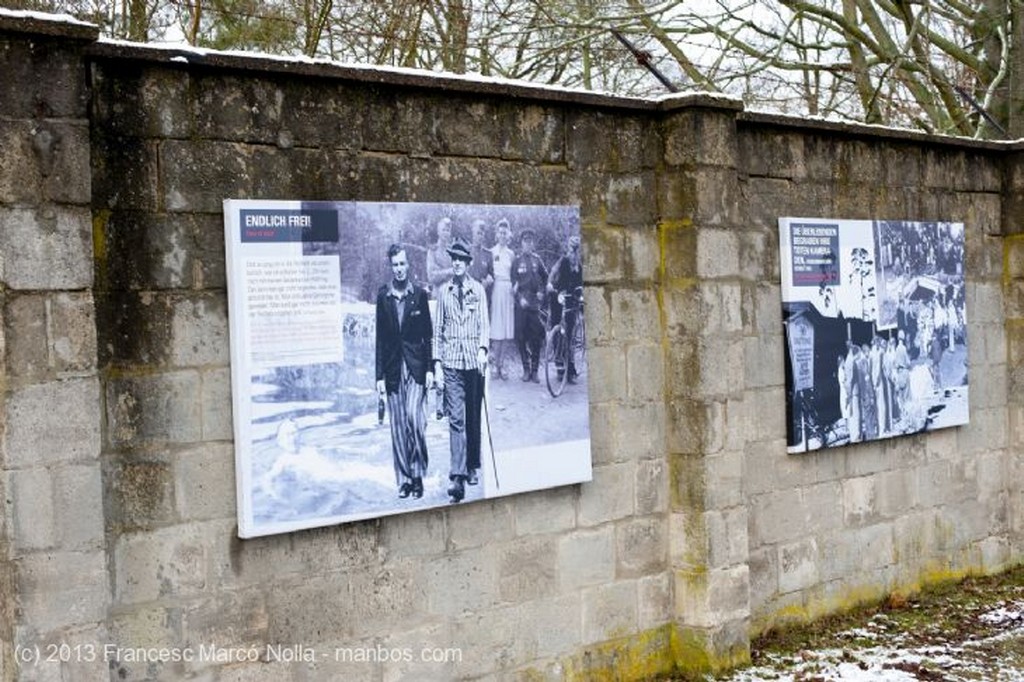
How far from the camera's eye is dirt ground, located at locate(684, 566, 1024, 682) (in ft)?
20.7

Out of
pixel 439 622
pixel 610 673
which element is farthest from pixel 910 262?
pixel 439 622

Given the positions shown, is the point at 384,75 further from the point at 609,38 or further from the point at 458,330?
the point at 609,38

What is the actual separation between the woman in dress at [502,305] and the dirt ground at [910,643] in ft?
6.77

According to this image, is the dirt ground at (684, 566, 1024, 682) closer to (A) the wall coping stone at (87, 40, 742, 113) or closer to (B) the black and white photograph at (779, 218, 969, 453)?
(B) the black and white photograph at (779, 218, 969, 453)

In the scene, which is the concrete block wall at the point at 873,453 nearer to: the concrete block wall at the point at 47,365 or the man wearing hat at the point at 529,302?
the man wearing hat at the point at 529,302

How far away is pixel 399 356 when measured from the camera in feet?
17.0

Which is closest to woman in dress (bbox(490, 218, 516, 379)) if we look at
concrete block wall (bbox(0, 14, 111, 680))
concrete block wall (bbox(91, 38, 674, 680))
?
concrete block wall (bbox(91, 38, 674, 680))

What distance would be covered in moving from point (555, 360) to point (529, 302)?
0.32 m

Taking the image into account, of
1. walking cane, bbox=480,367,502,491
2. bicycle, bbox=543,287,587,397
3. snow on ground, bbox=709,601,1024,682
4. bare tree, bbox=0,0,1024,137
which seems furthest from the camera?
bare tree, bbox=0,0,1024,137

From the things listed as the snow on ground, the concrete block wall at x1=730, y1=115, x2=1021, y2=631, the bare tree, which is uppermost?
the bare tree

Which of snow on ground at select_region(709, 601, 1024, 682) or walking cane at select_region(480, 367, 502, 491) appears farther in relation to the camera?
snow on ground at select_region(709, 601, 1024, 682)

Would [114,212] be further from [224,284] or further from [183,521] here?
[183,521]

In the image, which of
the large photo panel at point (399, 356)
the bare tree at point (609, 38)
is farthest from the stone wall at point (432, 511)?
the bare tree at point (609, 38)

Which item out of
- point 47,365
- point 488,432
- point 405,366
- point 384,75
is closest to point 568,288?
point 488,432
